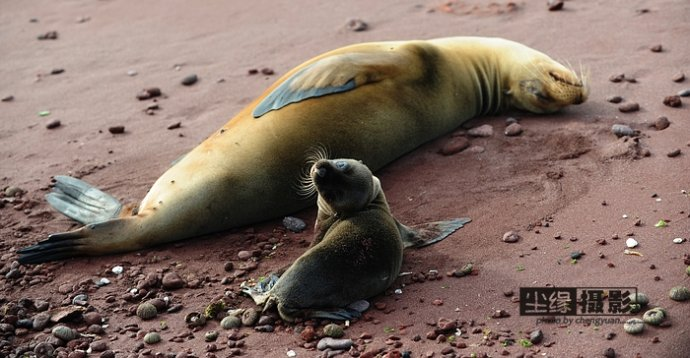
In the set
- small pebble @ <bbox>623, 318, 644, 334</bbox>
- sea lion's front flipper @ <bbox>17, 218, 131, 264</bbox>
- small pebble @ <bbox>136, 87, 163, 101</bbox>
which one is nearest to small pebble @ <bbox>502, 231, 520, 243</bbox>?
small pebble @ <bbox>623, 318, 644, 334</bbox>

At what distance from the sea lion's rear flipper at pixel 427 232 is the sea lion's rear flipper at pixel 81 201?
1996 millimetres

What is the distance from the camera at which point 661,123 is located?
7.27 meters

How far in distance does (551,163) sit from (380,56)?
4.74 feet

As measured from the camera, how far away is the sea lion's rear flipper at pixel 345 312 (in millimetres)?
5422

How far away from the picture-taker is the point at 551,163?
278 inches

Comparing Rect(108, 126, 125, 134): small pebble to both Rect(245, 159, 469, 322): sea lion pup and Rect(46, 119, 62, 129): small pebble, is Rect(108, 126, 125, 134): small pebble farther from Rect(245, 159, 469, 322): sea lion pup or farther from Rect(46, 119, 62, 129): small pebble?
Rect(245, 159, 469, 322): sea lion pup

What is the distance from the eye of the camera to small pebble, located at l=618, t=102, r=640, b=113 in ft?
25.1

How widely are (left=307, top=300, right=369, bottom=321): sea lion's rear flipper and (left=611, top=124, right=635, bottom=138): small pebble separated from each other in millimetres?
2661

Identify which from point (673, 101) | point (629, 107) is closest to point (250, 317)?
point (629, 107)

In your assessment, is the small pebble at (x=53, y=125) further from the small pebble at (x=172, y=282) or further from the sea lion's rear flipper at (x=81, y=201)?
the small pebble at (x=172, y=282)

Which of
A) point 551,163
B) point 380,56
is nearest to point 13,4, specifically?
point 380,56

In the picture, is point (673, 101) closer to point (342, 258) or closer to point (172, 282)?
point (342, 258)

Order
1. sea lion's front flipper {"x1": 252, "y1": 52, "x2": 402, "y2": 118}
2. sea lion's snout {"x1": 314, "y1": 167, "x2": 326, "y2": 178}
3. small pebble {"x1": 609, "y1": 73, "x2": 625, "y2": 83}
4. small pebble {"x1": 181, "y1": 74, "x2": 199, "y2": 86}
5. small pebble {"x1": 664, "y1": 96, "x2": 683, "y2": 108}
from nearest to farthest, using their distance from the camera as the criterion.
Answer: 1. sea lion's snout {"x1": 314, "y1": 167, "x2": 326, "y2": 178}
2. sea lion's front flipper {"x1": 252, "y1": 52, "x2": 402, "y2": 118}
3. small pebble {"x1": 664, "y1": 96, "x2": 683, "y2": 108}
4. small pebble {"x1": 609, "y1": 73, "x2": 625, "y2": 83}
5. small pebble {"x1": 181, "y1": 74, "x2": 199, "y2": 86}

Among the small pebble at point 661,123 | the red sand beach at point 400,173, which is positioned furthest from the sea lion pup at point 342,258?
the small pebble at point 661,123
